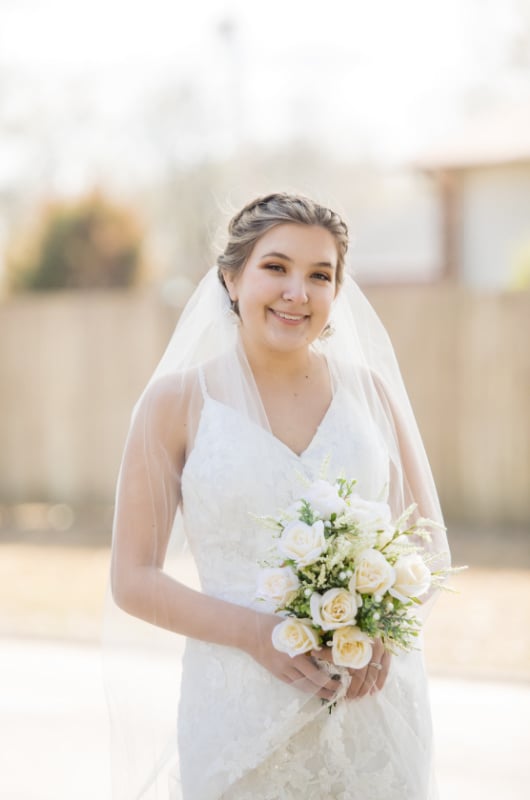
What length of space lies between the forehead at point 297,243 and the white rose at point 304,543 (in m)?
0.67

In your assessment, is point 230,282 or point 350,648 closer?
point 350,648

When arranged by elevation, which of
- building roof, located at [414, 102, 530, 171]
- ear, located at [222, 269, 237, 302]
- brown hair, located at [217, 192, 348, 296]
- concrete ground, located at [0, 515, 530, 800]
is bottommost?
concrete ground, located at [0, 515, 530, 800]

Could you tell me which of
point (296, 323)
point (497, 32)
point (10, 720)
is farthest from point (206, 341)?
point (497, 32)

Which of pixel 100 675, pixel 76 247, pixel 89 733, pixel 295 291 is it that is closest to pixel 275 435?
pixel 295 291

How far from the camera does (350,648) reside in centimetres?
224

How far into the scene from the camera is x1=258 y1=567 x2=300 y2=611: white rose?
7.39ft

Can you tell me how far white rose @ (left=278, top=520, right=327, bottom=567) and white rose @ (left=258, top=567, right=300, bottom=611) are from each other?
0.04 m

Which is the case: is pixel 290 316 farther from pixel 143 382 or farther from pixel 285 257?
pixel 143 382

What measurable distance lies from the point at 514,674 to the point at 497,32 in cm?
2148

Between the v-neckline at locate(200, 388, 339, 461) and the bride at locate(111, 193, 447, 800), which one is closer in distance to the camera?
the bride at locate(111, 193, 447, 800)

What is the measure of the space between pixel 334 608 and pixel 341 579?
0.06 meters

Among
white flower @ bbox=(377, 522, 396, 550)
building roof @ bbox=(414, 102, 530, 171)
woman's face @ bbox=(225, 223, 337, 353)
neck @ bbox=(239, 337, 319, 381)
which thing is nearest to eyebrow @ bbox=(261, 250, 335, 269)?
woman's face @ bbox=(225, 223, 337, 353)

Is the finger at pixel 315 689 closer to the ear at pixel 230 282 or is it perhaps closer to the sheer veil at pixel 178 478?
the sheer veil at pixel 178 478

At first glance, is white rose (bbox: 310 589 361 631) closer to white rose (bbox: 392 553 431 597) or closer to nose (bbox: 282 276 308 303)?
white rose (bbox: 392 553 431 597)
